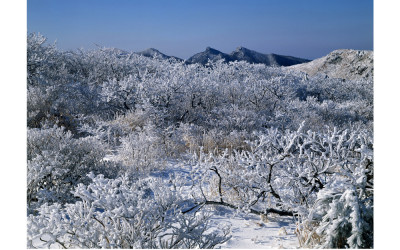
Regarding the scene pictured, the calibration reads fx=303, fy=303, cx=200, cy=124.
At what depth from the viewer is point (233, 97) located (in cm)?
891

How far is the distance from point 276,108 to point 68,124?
541 cm

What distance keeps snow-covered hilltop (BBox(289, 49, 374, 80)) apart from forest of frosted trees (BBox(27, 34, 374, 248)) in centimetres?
816

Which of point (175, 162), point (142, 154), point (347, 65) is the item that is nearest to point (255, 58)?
point (347, 65)

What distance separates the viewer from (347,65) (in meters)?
19.6

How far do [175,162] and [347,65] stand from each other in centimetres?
1821

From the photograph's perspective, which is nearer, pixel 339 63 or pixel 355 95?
pixel 355 95

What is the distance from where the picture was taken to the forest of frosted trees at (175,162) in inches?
87.0

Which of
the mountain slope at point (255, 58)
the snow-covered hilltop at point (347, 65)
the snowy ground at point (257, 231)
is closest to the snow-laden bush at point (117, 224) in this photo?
the snowy ground at point (257, 231)

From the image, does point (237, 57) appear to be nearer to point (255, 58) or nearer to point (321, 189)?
point (255, 58)

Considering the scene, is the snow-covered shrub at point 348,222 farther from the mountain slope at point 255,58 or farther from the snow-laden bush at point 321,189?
the mountain slope at point 255,58
